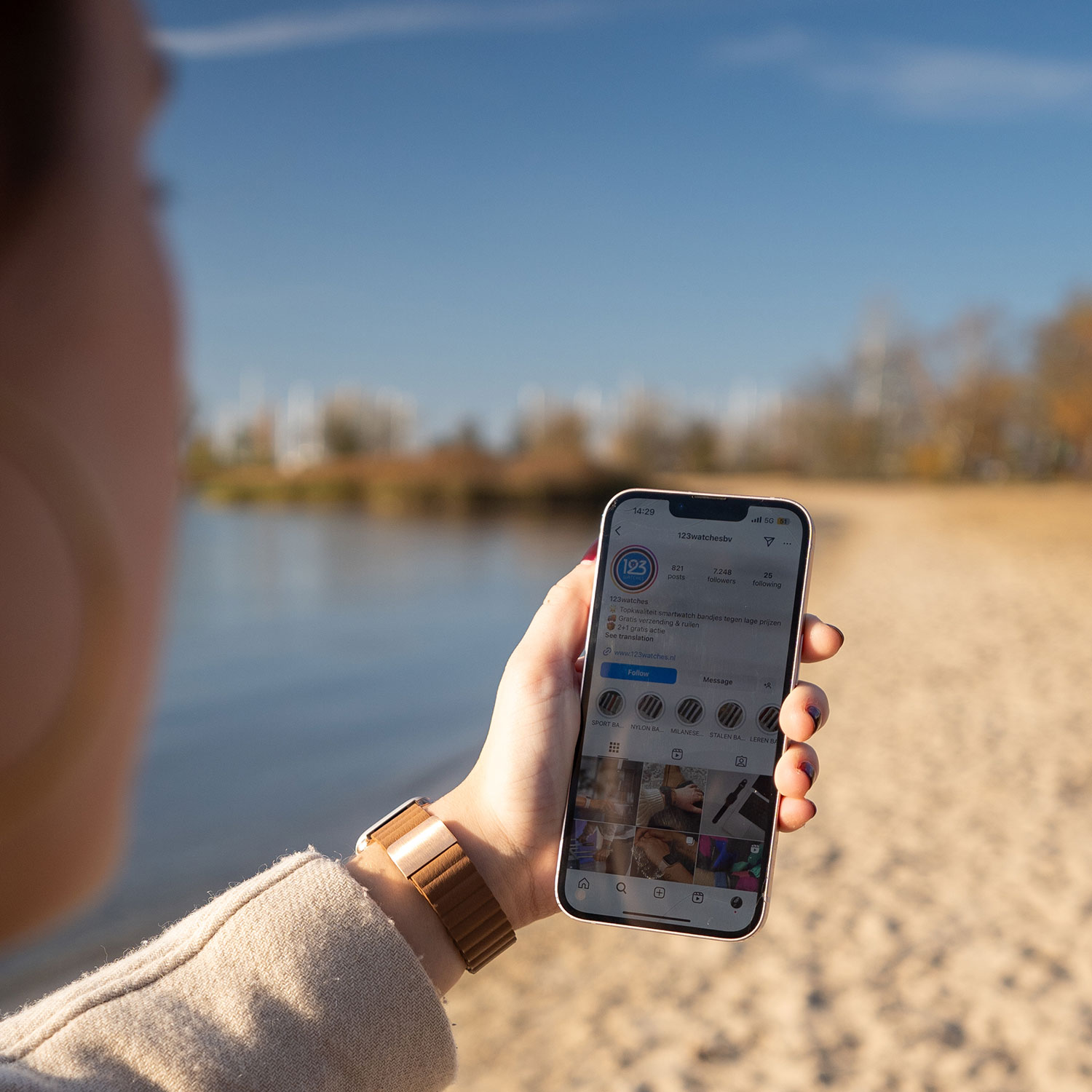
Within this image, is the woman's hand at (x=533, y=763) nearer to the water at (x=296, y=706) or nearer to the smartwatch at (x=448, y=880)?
the smartwatch at (x=448, y=880)

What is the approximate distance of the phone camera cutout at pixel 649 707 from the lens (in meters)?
1.03

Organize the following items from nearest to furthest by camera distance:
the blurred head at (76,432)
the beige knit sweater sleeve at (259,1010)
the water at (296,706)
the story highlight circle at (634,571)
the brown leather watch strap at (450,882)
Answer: the blurred head at (76,432) → the beige knit sweater sleeve at (259,1010) → the brown leather watch strap at (450,882) → the story highlight circle at (634,571) → the water at (296,706)

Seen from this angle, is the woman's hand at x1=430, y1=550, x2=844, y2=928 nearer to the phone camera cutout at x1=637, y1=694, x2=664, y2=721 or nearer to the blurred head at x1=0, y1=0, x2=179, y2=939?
the phone camera cutout at x1=637, y1=694, x2=664, y2=721

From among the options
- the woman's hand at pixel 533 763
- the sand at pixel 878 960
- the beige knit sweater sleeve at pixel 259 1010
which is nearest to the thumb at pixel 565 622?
the woman's hand at pixel 533 763

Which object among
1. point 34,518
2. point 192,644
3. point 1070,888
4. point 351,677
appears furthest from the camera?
point 192,644

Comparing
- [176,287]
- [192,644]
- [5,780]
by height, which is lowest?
[192,644]

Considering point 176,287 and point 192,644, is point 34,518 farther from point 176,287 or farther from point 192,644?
point 192,644

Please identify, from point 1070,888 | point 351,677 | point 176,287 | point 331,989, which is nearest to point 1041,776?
point 1070,888

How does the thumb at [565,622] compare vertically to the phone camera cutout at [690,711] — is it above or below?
above

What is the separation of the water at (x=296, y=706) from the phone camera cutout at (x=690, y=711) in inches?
11.4

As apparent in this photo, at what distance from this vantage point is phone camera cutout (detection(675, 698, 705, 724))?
1.02 meters

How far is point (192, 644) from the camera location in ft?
36.5

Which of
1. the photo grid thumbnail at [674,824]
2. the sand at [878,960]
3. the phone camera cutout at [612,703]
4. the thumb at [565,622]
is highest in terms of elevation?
the thumb at [565,622]

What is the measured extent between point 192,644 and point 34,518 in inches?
459
